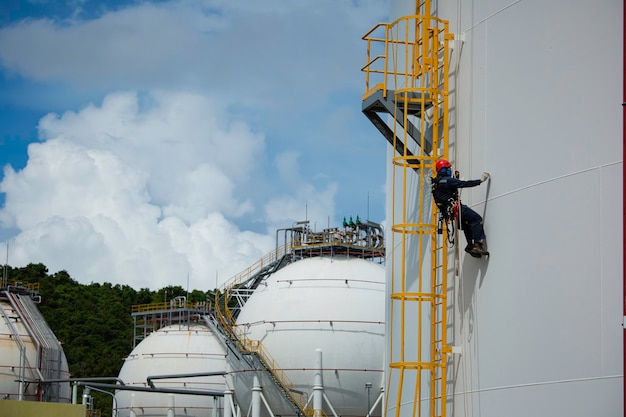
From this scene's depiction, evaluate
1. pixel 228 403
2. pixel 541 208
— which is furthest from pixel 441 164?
pixel 228 403

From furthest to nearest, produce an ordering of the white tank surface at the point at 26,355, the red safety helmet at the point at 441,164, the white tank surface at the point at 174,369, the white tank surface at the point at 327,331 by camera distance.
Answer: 1. the white tank surface at the point at 174,369
2. the white tank surface at the point at 26,355
3. the white tank surface at the point at 327,331
4. the red safety helmet at the point at 441,164

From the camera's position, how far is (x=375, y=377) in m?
33.2

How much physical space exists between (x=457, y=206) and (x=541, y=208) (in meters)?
1.25

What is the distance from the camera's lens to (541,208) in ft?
36.2

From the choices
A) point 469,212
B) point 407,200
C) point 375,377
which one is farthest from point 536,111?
point 375,377

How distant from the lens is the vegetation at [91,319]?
64.0 metres

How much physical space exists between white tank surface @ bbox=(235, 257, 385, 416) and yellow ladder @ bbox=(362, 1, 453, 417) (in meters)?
18.8

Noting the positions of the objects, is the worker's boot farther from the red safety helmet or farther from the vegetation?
the vegetation

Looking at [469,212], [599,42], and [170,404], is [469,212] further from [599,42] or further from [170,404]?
[170,404]

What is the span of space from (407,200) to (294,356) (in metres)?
19.9

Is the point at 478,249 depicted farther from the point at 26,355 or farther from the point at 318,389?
the point at 26,355

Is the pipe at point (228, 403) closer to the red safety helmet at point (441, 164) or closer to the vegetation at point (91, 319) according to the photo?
the red safety helmet at point (441, 164)

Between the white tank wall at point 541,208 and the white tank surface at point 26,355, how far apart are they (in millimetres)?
27280

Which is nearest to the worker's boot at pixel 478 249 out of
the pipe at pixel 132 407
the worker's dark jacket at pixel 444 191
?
the worker's dark jacket at pixel 444 191
